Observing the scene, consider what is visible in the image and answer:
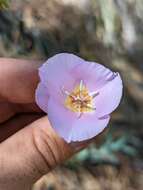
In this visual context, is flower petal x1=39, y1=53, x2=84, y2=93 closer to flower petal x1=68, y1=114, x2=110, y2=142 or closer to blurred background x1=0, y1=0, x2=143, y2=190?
flower petal x1=68, y1=114, x2=110, y2=142

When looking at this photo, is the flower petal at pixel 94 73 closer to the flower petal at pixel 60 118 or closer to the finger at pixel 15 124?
the flower petal at pixel 60 118

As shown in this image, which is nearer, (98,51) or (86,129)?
(86,129)

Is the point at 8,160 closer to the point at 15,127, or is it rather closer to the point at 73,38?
the point at 15,127

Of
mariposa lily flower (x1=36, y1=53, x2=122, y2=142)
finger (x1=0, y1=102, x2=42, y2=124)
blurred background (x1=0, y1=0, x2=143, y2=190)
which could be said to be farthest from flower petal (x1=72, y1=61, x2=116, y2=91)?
blurred background (x1=0, y1=0, x2=143, y2=190)

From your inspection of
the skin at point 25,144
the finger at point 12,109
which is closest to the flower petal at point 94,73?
the skin at point 25,144

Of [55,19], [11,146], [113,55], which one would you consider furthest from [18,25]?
[11,146]

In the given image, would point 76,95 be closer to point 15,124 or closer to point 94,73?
point 94,73

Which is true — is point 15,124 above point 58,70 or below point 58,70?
below

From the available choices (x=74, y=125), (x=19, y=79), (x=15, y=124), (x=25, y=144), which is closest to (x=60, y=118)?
(x=74, y=125)
